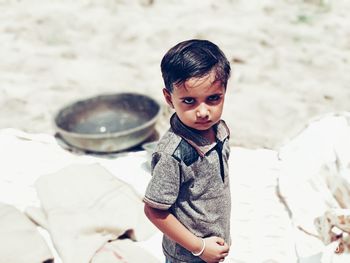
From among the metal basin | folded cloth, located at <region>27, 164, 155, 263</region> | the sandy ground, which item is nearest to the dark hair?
folded cloth, located at <region>27, 164, 155, 263</region>

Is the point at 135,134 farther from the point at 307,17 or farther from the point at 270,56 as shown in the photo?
the point at 307,17

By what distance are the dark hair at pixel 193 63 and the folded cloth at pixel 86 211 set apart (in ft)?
4.43

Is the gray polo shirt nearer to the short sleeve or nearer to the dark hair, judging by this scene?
the short sleeve

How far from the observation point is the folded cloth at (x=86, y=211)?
2631mm

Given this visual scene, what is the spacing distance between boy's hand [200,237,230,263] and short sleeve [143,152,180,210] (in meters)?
0.22

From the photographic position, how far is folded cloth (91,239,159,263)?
2.52m

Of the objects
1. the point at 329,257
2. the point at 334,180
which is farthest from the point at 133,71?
the point at 329,257

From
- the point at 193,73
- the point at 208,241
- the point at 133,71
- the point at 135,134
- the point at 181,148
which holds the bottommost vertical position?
the point at 133,71

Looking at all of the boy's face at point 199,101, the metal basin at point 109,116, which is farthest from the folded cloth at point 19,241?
the boy's face at point 199,101

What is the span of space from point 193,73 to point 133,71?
3554mm

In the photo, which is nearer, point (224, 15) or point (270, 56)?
point (270, 56)

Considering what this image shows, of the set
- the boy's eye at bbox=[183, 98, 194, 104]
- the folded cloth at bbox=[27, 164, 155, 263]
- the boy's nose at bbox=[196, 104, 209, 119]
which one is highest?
the boy's eye at bbox=[183, 98, 194, 104]

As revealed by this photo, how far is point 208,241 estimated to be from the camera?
1735mm

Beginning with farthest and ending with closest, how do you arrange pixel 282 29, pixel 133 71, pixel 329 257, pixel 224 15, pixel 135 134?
pixel 224 15, pixel 282 29, pixel 133 71, pixel 135 134, pixel 329 257
